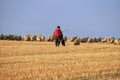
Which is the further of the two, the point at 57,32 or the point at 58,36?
the point at 57,32

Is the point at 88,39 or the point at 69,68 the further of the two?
the point at 88,39

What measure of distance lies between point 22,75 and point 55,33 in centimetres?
1871

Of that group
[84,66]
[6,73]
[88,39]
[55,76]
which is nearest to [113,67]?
[84,66]

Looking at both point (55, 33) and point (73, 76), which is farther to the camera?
point (55, 33)

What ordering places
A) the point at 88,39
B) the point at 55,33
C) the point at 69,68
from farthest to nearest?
the point at 88,39
the point at 55,33
the point at 69,68

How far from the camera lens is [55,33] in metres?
31.3

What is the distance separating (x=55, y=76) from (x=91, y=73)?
1506 millimetres

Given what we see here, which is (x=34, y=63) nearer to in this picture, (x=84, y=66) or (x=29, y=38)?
(x=84, y=66)

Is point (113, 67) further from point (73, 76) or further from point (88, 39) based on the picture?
point (88, 39)

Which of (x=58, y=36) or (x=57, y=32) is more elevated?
(x=57, y=32)

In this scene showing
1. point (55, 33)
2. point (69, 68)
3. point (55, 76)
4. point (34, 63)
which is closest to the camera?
point (55, 76)

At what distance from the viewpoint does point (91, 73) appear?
13188 millimetres

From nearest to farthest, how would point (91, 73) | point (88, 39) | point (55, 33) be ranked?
point (91, 73)
point (55, 33)
point (88, 39)

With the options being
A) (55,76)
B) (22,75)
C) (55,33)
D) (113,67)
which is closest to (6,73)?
(22,75)
